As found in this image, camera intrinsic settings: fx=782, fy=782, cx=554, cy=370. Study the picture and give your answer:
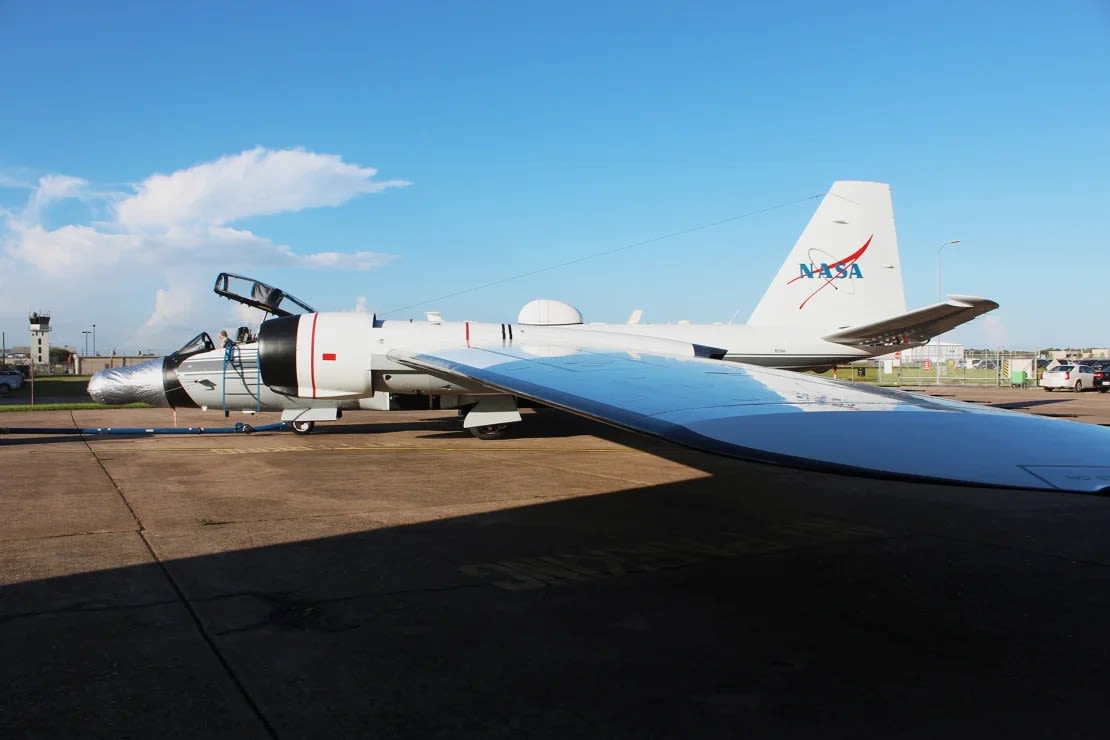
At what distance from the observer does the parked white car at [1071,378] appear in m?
41.2

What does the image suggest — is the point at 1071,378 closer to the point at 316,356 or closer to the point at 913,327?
the point at 913,327

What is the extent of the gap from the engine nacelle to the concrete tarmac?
15.0 ft

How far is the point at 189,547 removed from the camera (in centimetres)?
675

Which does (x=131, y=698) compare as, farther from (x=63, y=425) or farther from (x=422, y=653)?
(x=63, y=425)

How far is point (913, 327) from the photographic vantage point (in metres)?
16.2

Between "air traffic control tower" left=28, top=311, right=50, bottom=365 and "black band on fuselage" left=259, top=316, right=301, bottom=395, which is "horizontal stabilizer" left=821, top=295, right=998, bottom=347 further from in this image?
"air traffic control tower" left=28, top=311, right=50, bottom=365

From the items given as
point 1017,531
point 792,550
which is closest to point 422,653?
point 792,550

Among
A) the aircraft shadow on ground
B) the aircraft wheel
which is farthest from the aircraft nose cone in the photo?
the aircraft wheel

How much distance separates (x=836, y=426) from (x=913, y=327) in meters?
13.2

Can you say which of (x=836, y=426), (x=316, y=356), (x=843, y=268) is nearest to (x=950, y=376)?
(x=843, y=268)

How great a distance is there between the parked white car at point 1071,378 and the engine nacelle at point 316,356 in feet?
131

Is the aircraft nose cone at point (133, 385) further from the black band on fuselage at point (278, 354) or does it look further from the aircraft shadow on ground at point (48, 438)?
the black band on fuselage at point (278, 354)

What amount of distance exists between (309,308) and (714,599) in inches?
533

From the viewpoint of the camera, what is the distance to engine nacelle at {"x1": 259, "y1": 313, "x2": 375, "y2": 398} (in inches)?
574
